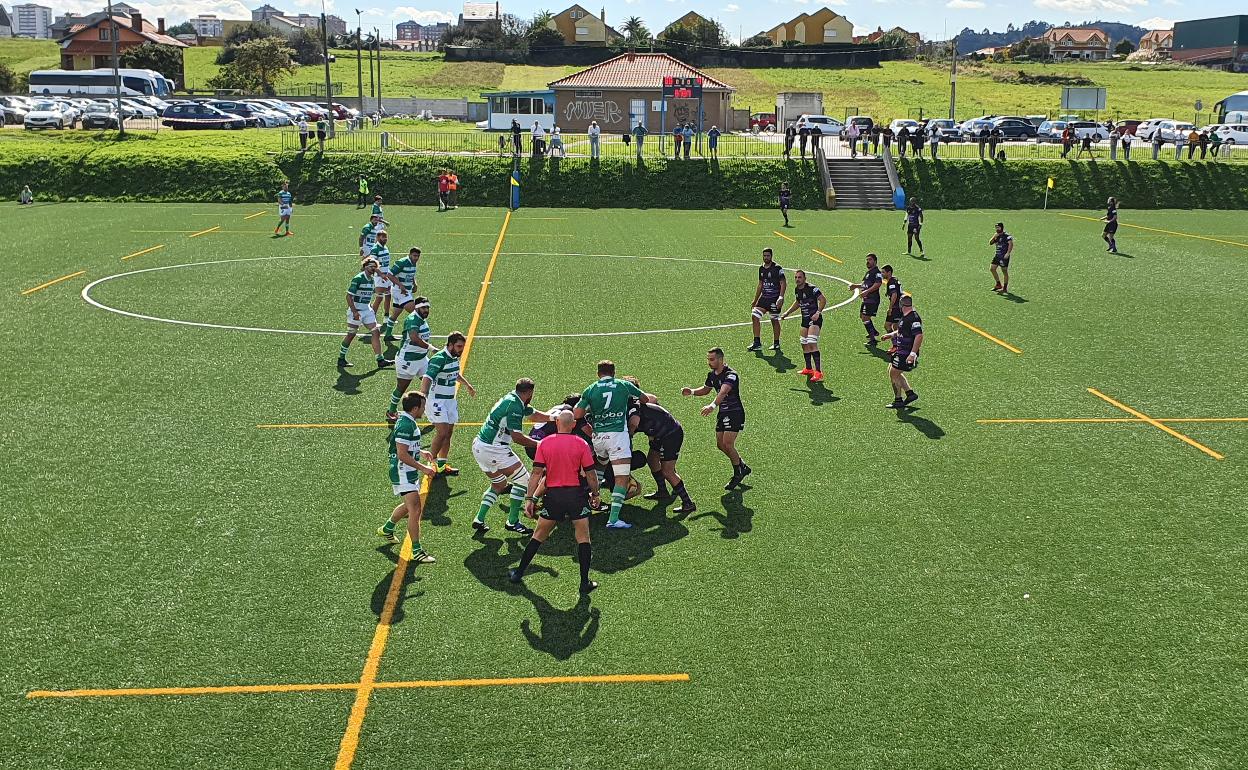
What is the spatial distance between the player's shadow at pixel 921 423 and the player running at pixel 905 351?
0.25 meters

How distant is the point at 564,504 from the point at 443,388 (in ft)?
13.2

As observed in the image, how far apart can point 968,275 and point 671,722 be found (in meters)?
26.9

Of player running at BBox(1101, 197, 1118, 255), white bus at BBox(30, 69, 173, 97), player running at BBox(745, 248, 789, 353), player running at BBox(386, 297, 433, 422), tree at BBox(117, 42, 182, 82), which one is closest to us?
player running at BBox(386, 297, 433, 422)

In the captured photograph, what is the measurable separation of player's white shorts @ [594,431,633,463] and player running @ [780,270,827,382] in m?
7.92

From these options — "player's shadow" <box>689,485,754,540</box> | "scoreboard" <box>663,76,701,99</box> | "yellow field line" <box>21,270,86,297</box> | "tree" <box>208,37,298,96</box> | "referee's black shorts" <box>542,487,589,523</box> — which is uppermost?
"tree" <box>208,37,298,96</box>

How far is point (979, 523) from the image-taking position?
13688mm

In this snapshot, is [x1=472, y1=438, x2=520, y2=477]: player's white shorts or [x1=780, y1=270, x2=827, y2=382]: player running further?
[x1=780, y1=270, x2=827, y2=382]: player running

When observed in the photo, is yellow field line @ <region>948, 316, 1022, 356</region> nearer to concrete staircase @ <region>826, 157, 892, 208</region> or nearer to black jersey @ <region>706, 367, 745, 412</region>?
black jersey @ <region>706, 367, 745, 412</region>

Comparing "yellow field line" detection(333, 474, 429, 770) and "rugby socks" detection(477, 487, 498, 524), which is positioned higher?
"rugby socks" detection(477, 487, 498, 524)

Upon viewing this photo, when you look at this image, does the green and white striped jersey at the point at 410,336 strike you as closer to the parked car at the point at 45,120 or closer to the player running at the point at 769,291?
the player running at the point at 769,291

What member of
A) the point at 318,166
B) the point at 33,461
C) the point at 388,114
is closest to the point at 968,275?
the point at 33,461

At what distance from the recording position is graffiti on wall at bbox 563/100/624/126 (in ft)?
286

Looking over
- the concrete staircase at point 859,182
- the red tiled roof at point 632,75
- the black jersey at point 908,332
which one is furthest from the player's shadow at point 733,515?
the red tiled roof at point 632,75

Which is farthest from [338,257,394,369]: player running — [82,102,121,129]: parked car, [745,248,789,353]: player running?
[82,102,121,129]: parked car
